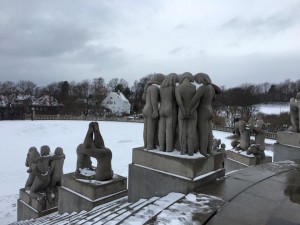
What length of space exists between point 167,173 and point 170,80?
169cm

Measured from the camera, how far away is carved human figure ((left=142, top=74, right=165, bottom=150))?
5.15m

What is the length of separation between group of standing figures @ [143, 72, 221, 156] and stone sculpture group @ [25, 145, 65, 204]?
14.0ft

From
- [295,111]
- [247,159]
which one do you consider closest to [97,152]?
[247,159]

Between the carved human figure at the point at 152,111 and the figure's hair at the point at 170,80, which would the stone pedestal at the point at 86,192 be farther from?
the figure's hair at the point at 170,80


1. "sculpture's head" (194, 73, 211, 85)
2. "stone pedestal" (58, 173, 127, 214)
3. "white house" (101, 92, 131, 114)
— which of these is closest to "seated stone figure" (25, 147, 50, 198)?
"stone pedestal" (58, 173, 127, 214)

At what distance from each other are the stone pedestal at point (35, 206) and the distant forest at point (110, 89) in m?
47.4

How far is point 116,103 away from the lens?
8331cm

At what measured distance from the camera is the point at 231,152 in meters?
9.50

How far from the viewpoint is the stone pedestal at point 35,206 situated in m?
7.77

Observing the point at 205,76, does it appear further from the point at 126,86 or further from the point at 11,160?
the point at 126,86

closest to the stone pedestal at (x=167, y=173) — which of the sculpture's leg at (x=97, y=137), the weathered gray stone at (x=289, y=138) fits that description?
the sculpture's leg at (x=97, y=137)

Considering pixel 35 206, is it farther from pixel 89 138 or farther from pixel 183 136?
pixel 183 136

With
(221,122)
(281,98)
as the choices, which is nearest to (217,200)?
(221,122)

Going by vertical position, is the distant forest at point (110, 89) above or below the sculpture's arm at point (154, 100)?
above
